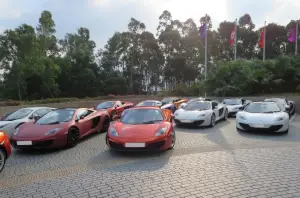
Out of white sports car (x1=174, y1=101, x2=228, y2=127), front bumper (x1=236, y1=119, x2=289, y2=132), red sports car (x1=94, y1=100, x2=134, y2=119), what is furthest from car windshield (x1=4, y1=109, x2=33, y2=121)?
front bumper (x1=236, y1=119, x2=289, y2=132)

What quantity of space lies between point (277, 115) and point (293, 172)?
502 cm

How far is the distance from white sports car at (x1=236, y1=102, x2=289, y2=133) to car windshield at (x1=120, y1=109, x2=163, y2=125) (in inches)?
159

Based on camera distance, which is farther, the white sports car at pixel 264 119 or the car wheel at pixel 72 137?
the white sports car at pixel 264 119

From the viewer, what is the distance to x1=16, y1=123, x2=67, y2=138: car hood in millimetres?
7328

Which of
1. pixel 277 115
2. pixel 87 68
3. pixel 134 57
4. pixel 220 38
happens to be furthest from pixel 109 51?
pixel 277 115

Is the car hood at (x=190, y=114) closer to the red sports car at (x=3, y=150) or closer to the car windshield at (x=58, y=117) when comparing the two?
the car windshield at (x=58, y=117)

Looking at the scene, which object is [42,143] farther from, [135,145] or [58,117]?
[135,145]

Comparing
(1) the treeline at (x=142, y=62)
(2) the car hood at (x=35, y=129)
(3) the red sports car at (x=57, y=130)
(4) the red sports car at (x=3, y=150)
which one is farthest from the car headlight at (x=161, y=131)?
(1) the treeline at (x=142, y=62)

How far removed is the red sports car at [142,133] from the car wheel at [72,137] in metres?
1.46

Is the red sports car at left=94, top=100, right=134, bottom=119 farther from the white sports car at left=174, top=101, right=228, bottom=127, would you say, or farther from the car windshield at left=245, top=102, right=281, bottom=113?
the car windshield at left=245, top=102, right=281, bottom=113

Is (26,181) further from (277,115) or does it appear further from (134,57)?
(134,57)

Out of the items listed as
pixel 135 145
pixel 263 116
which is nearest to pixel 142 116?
pixel 135 145

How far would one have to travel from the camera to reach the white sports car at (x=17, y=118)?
30.6ft

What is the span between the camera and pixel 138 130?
22.9 feet
